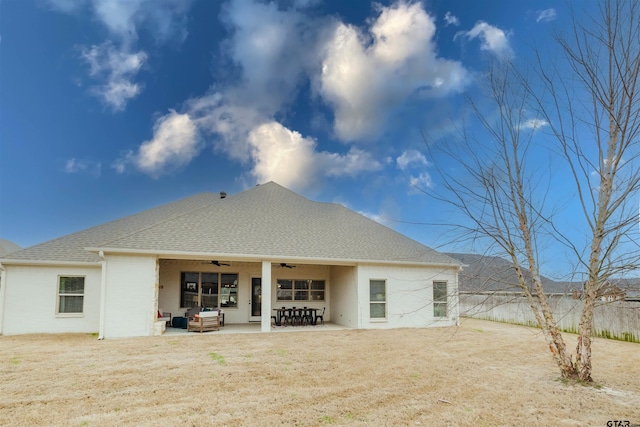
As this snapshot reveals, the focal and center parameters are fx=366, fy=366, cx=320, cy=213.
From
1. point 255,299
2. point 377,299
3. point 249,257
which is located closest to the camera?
point 249,257

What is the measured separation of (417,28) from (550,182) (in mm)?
7186

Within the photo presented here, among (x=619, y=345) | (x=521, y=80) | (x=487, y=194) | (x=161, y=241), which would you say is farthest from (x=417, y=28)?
(x=619, y=345)

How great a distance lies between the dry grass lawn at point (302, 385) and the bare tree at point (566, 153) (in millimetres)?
1545

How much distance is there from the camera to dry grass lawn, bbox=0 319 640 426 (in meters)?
4.78

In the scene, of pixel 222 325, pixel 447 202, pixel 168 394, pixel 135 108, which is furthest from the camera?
pixel 135 108

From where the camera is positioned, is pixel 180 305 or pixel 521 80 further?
pixel 180 305

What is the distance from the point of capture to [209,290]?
1556cm

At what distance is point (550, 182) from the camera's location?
712 cm

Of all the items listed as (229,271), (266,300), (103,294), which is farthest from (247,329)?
(103,294)

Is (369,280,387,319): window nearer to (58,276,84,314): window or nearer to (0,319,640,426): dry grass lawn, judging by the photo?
(0,319,640,426): dry grass lawn

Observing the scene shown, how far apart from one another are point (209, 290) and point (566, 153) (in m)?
13.5

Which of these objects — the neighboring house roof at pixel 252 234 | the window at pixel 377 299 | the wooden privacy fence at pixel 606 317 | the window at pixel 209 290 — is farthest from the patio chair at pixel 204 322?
the wooden privacy fence at pixel 606 317

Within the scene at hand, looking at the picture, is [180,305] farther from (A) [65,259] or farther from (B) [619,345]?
(B) [619,345]

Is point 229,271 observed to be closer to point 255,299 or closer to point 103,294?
Result: point 255,299
